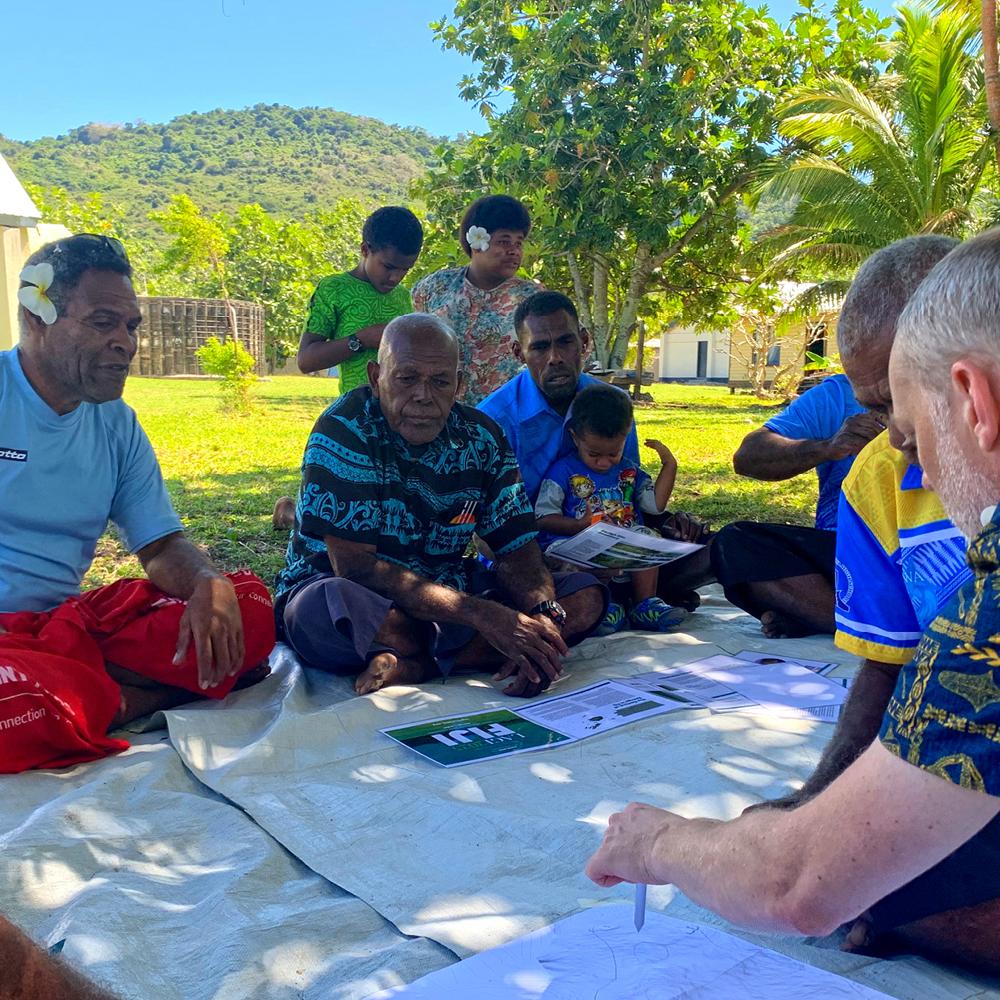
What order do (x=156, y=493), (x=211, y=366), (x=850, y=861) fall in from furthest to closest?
(x=211, y=366), (x=156, y=493), (x=850, y=861)

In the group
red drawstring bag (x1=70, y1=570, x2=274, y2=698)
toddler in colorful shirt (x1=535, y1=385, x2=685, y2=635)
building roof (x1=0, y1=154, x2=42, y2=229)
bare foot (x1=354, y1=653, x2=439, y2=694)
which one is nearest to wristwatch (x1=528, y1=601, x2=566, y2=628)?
bare foot (x1=354, y1=653, x2=439, y2=694)

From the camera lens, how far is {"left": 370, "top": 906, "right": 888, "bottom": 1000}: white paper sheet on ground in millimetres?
1364

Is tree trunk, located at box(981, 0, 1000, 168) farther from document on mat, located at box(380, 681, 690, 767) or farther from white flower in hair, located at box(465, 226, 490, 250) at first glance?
document on mat, located at box(380, 681, 690, 767)

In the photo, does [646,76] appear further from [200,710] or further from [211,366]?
[200,710]

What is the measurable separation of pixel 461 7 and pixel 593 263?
3583 mm

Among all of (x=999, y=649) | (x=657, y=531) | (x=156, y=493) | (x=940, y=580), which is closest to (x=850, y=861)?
(x=999, y=649)

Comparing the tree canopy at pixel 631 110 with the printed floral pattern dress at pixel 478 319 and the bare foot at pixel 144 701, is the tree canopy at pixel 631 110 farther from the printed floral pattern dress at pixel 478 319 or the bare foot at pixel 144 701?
the bare foot at pixel 144 701

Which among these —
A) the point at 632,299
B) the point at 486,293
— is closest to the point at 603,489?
the point at 486,293

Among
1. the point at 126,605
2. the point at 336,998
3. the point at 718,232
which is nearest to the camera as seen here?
the point at 336,998

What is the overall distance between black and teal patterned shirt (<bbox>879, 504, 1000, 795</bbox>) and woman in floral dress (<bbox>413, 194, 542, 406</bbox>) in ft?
11.6

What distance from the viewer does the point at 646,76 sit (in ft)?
34.2

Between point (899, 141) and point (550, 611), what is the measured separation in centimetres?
1216

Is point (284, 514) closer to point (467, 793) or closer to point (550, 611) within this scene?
point (550, 611)

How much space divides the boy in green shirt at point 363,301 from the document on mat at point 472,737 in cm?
215
